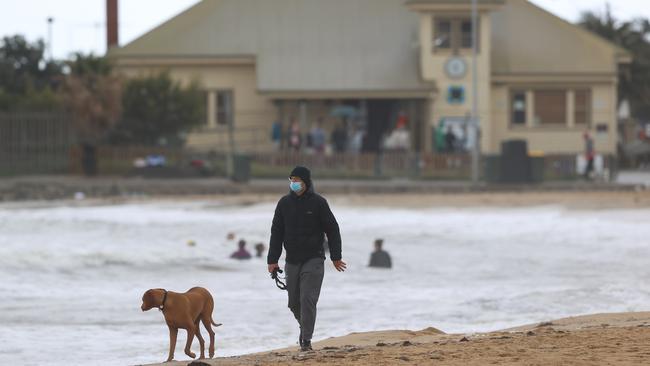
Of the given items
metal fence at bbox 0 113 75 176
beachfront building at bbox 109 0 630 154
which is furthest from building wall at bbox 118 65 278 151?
metal fence at bbox 0 113 75 176

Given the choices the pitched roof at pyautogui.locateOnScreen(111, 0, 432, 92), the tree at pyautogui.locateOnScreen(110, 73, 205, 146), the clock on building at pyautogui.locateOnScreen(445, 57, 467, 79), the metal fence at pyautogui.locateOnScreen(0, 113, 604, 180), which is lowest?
the metal fence at pyautogui.locateOnScreen(0, 113, 604, 180)

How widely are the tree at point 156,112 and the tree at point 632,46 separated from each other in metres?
21.8

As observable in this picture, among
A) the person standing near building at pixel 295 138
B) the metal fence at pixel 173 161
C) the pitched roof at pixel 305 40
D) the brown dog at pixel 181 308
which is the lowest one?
the brown dog at pixel 181 308

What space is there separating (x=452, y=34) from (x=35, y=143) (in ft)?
48.3

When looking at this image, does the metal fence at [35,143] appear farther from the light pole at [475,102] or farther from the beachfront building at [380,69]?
the light pole at [475,102]

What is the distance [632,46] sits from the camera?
66.3m

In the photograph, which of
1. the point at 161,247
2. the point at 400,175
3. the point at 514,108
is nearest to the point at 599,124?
the point at 514,108

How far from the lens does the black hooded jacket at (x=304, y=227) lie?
14031 mm

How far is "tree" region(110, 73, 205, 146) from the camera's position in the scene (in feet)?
162

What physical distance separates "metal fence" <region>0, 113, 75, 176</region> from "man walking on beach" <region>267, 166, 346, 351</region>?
32.6 m

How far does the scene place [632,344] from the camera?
13633 millimetres

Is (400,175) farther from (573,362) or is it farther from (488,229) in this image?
(573,362)

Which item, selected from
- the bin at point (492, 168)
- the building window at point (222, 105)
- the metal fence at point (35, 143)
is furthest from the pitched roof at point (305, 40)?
the metal fence at point (35, 143)

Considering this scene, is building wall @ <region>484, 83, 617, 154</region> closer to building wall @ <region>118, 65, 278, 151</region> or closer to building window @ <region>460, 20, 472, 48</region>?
building window @ <region>460, 20, 472, 48</region>
